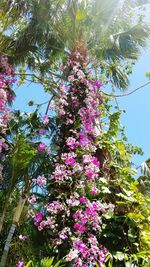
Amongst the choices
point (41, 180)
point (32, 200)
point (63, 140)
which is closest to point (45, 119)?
point (63, 140)

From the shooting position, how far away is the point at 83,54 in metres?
8.88

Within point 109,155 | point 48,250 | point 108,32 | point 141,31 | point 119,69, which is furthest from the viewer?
point 119,69

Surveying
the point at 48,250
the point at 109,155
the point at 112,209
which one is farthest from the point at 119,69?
the point at 48,250

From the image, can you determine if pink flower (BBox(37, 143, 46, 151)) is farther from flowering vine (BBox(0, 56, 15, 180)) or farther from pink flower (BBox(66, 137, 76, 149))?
flowering vine (BBox(0, 56, 15, 180))

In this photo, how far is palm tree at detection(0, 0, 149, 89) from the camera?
8.96 metres

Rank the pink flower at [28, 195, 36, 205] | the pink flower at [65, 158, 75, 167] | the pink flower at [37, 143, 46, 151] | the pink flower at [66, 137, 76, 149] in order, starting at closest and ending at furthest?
the pink flower at [28, 195, 36, 205] → the pink flower at [65, 158, 75, 167] → the pink flower at [66, 137, 76, 149] → the pink flower at [37, 143, 46, 151]

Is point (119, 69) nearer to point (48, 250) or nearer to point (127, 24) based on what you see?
point (127, 24)

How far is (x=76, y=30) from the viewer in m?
8.81

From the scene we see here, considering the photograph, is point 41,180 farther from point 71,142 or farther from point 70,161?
point 71,142

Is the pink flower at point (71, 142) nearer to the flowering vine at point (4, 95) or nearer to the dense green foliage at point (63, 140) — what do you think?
the dense green foliage at point (63, 140)

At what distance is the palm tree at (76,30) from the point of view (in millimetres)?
8961

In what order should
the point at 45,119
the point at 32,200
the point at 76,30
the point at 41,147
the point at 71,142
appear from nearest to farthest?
the point at 32,200, the point at 71,142, the point at 41,147, the point at 45,119, the point at 76,30

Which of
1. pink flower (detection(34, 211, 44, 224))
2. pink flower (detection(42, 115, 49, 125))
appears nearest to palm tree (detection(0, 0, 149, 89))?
pink flower (detection(42, 115, 49, 125))

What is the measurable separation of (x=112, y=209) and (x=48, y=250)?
1.38 metres
